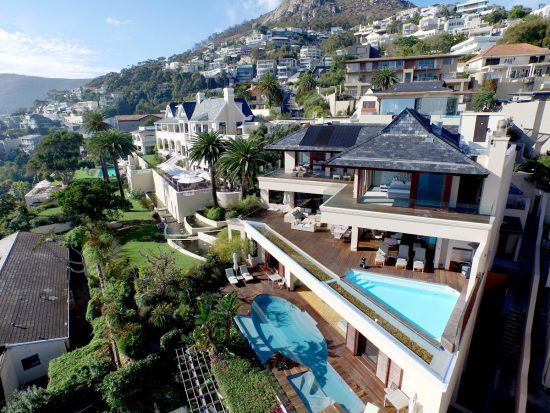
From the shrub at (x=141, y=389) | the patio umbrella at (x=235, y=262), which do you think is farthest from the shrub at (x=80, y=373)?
the patio umbrella at (x=235, y=262)

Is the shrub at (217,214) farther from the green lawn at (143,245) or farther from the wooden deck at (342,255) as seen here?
the wooden deck at (342,255)

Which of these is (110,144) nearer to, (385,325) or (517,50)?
(385,325)

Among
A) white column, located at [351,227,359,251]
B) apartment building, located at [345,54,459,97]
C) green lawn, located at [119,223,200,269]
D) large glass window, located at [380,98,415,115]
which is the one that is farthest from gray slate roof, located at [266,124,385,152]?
apartment building, located at [345,54,459,97]

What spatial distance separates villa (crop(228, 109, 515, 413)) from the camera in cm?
1218

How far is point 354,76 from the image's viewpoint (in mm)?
69438

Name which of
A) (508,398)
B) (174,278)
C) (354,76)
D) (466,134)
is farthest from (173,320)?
(354,76)

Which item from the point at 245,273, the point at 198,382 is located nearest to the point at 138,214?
the point at 245,273

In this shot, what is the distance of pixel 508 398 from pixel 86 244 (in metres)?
34.9

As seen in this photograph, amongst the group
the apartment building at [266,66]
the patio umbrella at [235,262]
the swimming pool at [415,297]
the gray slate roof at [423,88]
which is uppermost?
the apartment building at [266,66]

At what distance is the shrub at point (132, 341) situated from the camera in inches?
671

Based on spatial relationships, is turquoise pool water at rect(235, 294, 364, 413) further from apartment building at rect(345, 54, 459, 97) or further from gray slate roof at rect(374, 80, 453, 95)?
apartment building at rect(345, 54, 459, 97)

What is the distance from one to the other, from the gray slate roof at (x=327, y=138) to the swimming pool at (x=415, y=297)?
12271 millimetres

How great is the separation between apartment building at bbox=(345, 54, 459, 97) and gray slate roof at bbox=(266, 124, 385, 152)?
46.0 meters

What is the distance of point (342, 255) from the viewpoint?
1828 cm
